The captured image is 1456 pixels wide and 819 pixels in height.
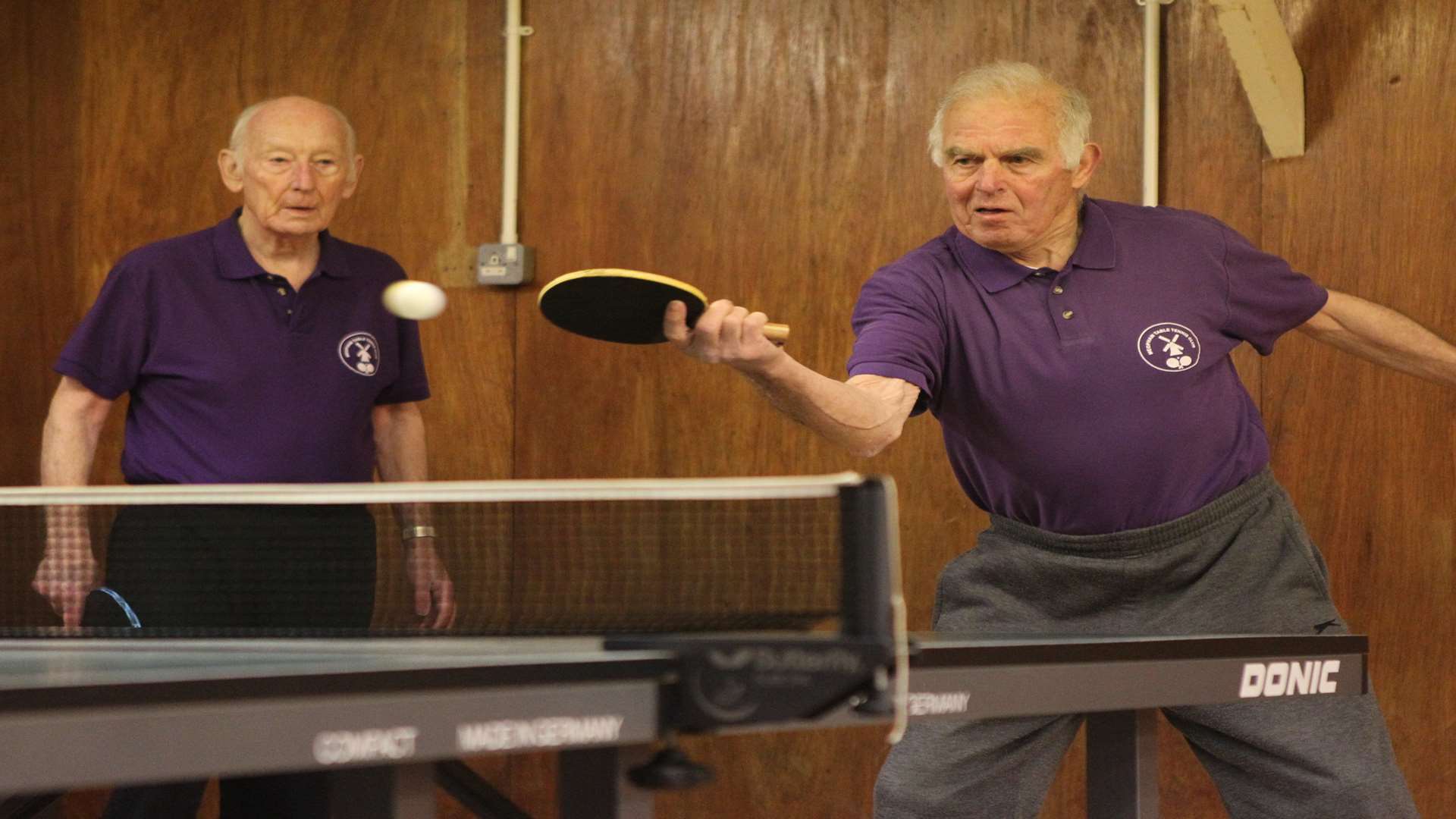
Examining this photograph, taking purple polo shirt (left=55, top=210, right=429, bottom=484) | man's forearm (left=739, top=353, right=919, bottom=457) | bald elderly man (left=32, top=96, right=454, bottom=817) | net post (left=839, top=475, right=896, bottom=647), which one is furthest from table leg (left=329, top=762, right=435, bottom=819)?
purple polo shirt (left=55, top=210, right=429, bottom=484)

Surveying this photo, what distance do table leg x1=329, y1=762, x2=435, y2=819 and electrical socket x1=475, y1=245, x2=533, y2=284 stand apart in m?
2.58

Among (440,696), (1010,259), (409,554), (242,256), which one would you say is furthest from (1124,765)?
(242,256)

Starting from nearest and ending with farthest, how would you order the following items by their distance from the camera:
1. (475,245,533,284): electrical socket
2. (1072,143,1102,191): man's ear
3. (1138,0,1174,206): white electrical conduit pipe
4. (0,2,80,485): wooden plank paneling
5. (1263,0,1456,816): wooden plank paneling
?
(1072,143,1102,191): man's ear, (1263,0,1456,816): wooden plank paneling, (1138,0,1174,206): white electrical conduit pipe, (475,245,533,284): electrical socket, (0,2,80,485): wooden plank paneling

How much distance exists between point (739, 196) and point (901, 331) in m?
1.50

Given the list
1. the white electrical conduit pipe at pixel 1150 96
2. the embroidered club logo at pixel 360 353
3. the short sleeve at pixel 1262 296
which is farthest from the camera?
the white electrical conduit pipe at pixel 1150 96

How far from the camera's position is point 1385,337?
2.68 meters

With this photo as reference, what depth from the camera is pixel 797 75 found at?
3844 millimetres

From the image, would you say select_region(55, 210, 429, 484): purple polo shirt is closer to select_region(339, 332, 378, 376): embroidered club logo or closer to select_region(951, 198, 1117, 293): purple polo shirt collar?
select_region(339, 332, 378, 376): embroidered club logo

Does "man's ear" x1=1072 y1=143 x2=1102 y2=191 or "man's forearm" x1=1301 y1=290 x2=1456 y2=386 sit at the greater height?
"man's ear" x1=1072 y1=143 x2=1102 y2=191

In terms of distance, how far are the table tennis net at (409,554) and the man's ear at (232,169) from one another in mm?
675

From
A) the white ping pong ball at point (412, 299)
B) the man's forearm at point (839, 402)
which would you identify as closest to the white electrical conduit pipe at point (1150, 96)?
the man's forearm at point (839, 402)

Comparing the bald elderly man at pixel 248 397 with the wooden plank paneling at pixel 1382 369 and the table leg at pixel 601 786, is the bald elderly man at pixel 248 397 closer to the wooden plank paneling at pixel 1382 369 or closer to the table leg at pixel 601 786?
the table leg at pixel 601 786

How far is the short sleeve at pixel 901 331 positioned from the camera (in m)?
2.40

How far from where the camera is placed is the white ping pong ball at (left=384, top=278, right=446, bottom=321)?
3203mm
